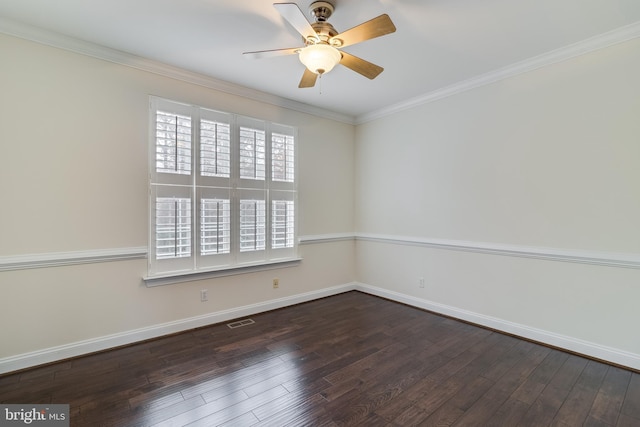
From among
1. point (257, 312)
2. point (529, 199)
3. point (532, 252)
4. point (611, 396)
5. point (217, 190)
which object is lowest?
point (611, 396)

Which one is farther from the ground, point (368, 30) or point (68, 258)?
point (368, 30)

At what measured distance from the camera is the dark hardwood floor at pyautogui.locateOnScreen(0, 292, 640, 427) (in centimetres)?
180

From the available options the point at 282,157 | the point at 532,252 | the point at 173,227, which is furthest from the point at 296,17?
the point at 532,252

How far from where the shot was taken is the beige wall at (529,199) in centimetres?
238

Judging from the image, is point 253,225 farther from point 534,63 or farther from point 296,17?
point 534,63

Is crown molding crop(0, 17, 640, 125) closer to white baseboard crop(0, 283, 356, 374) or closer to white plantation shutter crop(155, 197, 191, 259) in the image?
white plantation shutter crop(155, 197, 191, 259)

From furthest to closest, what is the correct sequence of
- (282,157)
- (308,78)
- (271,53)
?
(282,157) → (308,78) → (271,53)

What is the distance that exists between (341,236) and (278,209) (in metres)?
1.18

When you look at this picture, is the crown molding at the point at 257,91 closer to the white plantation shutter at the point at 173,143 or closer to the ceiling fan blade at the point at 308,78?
the white plantation shutter at the point at 173,143

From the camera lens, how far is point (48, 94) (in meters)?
2.38

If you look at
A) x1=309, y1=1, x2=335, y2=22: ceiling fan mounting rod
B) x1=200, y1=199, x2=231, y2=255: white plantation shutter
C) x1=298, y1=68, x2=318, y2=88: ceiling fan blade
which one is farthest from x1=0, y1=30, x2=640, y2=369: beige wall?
x1=309, y1=1, x2=335, y2=22: ceiling fan mounting rod

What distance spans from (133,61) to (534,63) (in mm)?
3791

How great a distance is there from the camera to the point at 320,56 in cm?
194

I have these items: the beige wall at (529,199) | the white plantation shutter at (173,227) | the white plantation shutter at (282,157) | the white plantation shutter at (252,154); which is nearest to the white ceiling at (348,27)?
the beige wall at (529,199)
